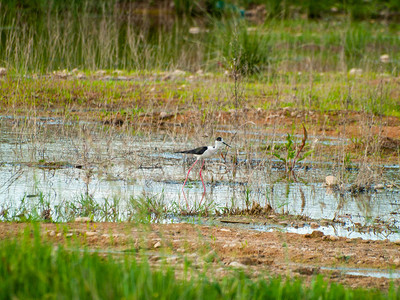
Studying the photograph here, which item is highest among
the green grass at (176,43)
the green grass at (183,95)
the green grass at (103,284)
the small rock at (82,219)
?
the green grass at (176,43)

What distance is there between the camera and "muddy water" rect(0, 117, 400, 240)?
572cm

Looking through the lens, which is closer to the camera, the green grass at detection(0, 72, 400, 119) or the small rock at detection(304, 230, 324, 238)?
the small rock at detection(304, 230, 324, 238)

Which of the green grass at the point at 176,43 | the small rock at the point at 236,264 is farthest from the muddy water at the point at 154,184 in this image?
the small rock at the point at 236,264

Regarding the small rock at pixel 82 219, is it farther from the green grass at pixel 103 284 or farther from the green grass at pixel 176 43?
the green grass at pixel 176 43

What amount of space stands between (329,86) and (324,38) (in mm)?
9770

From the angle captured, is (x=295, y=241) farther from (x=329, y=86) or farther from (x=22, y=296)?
(x=329, y=86)

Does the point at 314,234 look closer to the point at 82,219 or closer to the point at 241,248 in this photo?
the point at 241,248

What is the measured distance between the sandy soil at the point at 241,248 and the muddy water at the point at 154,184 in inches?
20.5

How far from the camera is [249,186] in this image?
6.73 metres

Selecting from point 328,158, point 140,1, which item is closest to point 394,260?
point 328,158

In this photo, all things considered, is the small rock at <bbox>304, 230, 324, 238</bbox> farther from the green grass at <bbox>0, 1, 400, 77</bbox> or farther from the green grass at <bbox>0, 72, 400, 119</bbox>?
the green grass at <bbox>0, 72, 400, 119</bbox>

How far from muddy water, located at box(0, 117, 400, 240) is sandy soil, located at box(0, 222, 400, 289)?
52cm

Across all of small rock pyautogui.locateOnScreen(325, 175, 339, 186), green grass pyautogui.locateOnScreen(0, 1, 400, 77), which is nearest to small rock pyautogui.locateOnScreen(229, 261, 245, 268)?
small rock pyautogui.locateOnScreen(325, 175, 339, 186)

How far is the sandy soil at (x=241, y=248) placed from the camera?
4.03 meters
